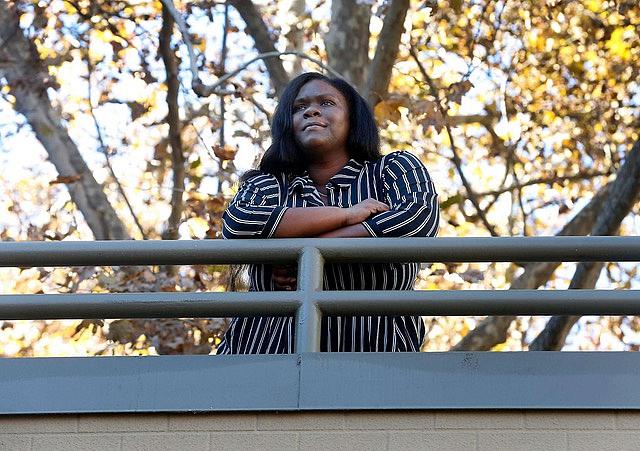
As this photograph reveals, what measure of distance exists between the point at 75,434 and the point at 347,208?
108 cm

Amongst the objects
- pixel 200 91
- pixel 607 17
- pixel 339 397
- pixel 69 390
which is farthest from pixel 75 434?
pixel 607 17

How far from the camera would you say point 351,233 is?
3875 mm

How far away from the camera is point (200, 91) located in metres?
7.39

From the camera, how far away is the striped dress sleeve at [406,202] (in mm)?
3902

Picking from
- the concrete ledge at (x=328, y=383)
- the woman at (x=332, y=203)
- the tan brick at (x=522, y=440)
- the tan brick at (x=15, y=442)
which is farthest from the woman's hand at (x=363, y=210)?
the tan brick at (x=15, y=442)

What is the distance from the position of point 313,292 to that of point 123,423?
2.15ft

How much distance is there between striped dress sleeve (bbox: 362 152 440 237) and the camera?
390 cm

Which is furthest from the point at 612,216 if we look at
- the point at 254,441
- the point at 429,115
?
the point at 254,441

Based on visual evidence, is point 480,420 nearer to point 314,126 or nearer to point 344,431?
point 344,431

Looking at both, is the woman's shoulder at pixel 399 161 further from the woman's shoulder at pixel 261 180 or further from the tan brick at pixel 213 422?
the tan brick at pixel 213 422

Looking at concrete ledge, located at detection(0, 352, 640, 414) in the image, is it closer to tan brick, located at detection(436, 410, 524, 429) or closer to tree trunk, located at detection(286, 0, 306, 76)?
tan brick, located at detection(436, 410, 524, 429)

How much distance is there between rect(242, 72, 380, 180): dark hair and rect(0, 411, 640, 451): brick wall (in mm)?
1051

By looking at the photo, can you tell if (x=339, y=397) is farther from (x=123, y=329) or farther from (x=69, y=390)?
(x=123, y=329)

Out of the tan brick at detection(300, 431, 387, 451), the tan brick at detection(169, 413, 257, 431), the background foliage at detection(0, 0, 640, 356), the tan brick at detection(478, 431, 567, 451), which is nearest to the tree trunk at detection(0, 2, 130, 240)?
the background foliage at detection(0, 0, 640, 356)
